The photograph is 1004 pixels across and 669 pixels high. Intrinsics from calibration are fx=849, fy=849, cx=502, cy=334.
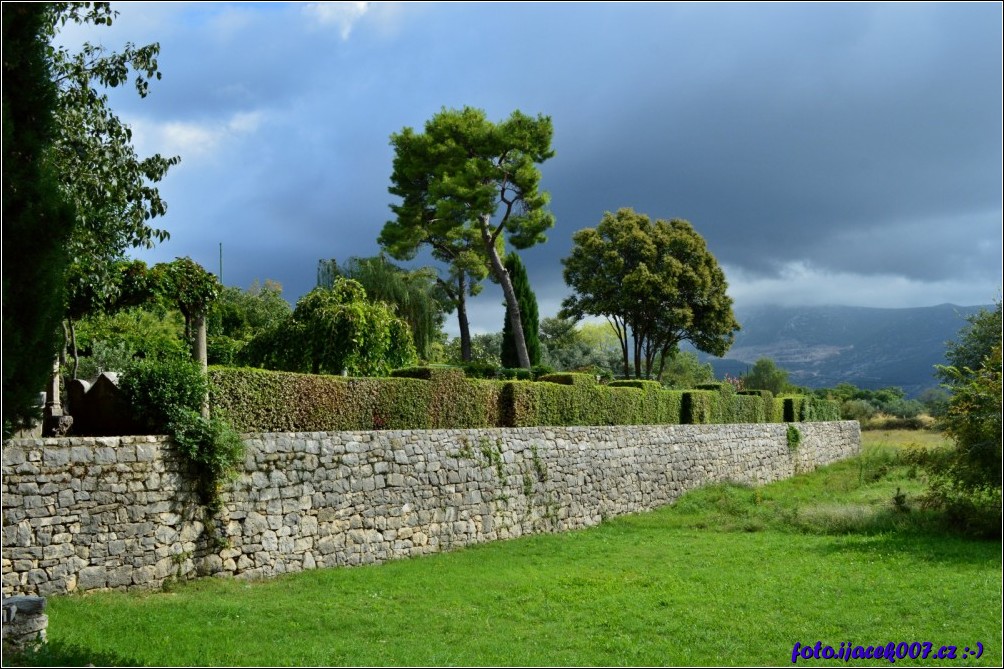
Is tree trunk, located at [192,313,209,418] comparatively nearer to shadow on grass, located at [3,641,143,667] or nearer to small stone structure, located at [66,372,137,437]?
small stone structure, located at [66,372,137,437]

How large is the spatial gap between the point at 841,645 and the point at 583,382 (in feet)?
42.6

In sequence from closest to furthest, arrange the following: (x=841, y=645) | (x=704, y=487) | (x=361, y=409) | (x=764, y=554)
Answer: (x=841, y=645), (x=764, y=554), (x=361, y=409), (x=704, y=487)

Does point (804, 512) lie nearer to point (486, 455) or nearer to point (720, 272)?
point (486, 455)

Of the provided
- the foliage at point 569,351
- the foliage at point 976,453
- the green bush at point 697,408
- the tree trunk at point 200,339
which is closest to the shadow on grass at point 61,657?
the tree trunk at point 200,339

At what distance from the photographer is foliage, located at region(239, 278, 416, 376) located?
856 inches

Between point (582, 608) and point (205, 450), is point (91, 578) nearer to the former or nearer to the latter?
point (205, 450)

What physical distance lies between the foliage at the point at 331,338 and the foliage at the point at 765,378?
46254mm

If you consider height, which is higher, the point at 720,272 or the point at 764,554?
the point at 720,272

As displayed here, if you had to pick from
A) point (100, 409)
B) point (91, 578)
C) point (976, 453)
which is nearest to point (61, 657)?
point (91, 578)

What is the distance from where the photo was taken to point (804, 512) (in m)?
17.1

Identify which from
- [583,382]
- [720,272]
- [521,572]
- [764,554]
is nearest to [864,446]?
[720,272]

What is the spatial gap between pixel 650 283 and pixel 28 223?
32.5 meters

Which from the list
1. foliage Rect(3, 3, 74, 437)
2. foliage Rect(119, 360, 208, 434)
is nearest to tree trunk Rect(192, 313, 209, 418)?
foliage Rect(119, 360, 208, 434)

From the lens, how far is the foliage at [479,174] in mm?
32125
